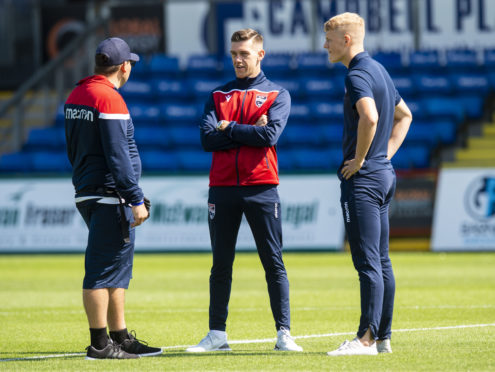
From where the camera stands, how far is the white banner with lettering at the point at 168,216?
61.0 feet

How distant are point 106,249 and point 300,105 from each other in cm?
1775

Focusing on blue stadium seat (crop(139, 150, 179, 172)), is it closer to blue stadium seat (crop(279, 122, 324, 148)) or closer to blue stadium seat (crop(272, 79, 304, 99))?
blue stadium seat (crop(279, 122, 324, 148))

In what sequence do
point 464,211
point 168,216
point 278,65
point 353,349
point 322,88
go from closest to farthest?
point 353,349, point 464,211, point 168,216, point 322,88, point 278,65

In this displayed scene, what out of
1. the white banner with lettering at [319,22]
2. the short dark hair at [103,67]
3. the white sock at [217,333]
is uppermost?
the white banner with lettering at [319,22]

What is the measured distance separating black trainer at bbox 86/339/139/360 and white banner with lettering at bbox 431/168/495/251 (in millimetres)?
12627

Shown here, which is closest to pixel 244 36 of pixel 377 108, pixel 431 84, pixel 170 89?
pixel 377 108

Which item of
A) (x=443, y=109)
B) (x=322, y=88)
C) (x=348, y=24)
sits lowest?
(x=443, y=109)

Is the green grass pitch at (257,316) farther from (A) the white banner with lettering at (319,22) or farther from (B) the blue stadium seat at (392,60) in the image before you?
(A) the white banner with lettering at (319,22)

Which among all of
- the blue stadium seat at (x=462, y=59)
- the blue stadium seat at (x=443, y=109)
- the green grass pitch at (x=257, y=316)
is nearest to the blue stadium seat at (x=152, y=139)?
the green grass pitch at (x=257, y=316)

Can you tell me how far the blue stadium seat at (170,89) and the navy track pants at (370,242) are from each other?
18.9 meters

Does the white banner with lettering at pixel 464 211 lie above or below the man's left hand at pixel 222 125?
below

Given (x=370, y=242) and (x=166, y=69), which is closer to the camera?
(x=370, y=242)

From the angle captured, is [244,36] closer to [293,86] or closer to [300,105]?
[300,105]

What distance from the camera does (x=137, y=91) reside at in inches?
999
